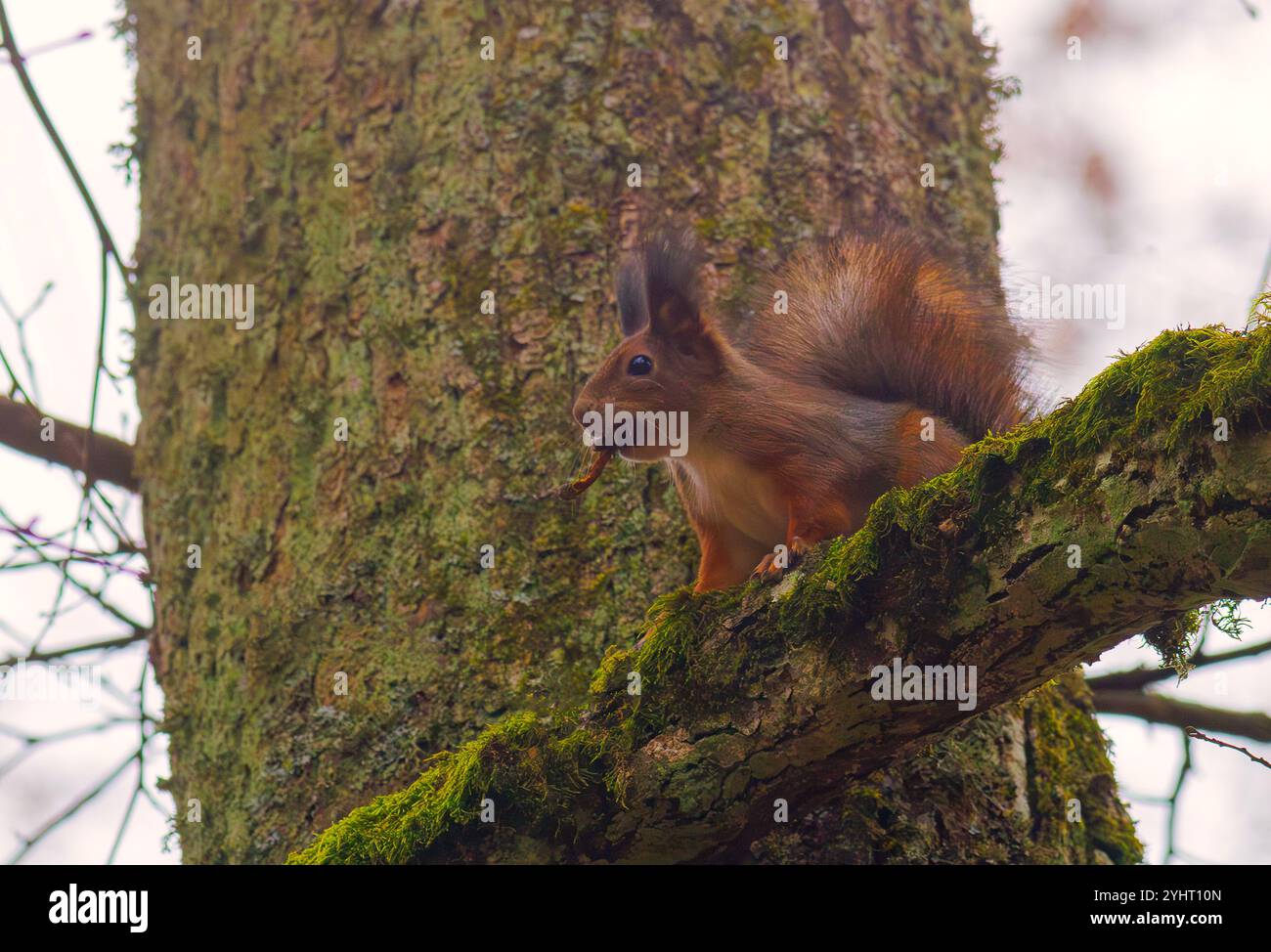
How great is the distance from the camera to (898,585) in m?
1.87

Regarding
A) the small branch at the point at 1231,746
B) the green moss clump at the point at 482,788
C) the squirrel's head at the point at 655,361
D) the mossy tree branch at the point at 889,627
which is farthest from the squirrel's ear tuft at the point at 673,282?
the small branch at the point at 1231,746

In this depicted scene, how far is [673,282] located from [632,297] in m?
0.10

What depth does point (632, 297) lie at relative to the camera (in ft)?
9.40

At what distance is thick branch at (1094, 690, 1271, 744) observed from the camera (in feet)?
11.6

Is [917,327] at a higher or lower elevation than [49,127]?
lower

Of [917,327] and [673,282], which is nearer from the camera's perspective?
[917,327]

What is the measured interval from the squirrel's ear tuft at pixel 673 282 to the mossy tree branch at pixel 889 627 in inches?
35.4

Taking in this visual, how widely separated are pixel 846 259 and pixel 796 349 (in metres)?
0.29

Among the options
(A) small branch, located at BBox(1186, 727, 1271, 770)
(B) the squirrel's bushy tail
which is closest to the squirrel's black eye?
(B) the squirrel's bushy tail

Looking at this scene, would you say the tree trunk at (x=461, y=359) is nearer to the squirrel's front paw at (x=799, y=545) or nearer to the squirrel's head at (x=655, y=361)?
the squirrel's head at (x=655, y=361)

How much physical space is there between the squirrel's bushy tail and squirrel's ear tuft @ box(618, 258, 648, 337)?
344 mm

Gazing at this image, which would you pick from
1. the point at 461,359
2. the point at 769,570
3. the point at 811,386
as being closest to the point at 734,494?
the point at 811,386

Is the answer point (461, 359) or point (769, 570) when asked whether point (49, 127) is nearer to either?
point (461, 359)

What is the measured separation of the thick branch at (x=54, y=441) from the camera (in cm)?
372
